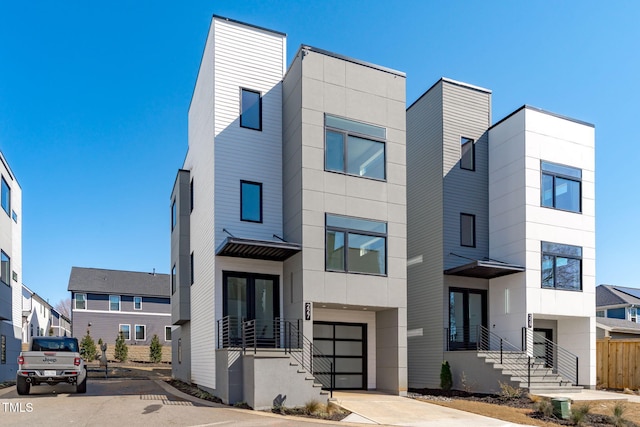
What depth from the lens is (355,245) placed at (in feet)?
54.8

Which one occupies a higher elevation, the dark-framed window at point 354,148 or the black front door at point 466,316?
the dark-framed window at point 354,148

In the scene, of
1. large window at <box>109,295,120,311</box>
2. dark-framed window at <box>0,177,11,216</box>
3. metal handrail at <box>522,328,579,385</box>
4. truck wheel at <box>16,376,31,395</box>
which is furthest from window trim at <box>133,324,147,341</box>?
metal handrail at <box>522,328,579,385</box>

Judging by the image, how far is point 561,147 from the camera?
20562 mm

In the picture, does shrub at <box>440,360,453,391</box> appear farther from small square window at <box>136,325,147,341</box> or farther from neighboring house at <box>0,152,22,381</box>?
small square window at <box>136,325,147,341</box>

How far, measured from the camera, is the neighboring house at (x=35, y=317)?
44.8 metres

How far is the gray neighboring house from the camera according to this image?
4669 centimetres

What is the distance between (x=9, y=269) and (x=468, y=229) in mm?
21625

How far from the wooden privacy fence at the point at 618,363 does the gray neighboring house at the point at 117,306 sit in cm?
3766

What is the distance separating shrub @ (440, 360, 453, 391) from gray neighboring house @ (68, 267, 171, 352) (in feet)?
117

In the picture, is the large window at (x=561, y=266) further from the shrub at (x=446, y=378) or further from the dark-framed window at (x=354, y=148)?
the dark-framed window at (x=354, y=148)

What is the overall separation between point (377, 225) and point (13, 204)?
2058cm

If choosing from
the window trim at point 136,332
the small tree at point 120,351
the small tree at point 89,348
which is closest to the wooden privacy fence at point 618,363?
the small tree at point 120,351

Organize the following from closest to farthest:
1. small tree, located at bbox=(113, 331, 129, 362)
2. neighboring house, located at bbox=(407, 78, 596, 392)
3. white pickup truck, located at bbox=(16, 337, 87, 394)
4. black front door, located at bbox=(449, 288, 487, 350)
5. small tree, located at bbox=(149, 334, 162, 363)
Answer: white pickup truck, located at bbox=(16, 337, 87, 394) < neighboring house, located at bbox=(407, 78, 596, 392) < black front door, located at bbox=(449, 288, 487, 350) < small tree, located at bbox=(149, 334, 162, 363) < small tree, located at bbox=(113, 331, 129, 362)

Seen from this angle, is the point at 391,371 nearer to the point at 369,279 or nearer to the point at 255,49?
the point at 369,279
